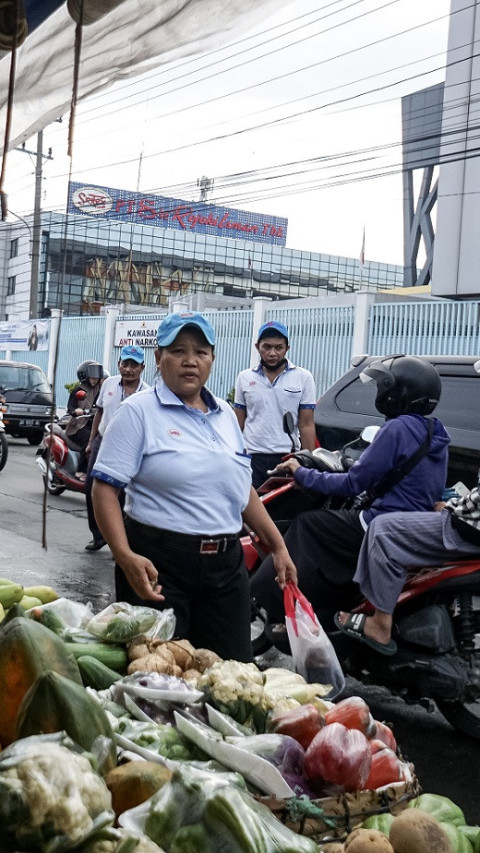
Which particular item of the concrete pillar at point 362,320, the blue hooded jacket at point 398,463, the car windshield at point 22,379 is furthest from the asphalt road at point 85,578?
the concrete pillar at point 362,320

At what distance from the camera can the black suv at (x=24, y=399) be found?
20.3 metres

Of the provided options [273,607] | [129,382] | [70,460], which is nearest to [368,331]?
[70,460]

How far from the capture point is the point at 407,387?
4.62m

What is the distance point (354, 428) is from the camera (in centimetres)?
746

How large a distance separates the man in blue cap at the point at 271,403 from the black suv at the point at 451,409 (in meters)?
0.27

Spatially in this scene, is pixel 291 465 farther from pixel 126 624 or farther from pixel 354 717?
pixel 354 717

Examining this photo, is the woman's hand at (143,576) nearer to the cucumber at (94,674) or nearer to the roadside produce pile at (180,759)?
the roadside produce pile at (180,759)

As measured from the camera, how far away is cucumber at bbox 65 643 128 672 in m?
2.61

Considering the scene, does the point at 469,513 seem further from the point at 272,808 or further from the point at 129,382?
the point at 129,382

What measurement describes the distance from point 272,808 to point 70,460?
10574 millimetres

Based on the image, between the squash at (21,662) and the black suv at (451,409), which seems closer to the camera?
the squash at (21,662)

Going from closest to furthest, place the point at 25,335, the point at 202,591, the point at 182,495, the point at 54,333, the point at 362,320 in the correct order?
the point at 182,495 < the point at 202,591 < the point at 362,320 < the point at 54,333 < the point at 25,335

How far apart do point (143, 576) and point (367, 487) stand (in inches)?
66.1

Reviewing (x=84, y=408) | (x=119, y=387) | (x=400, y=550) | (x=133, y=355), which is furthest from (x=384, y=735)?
(x=84, y=408)
